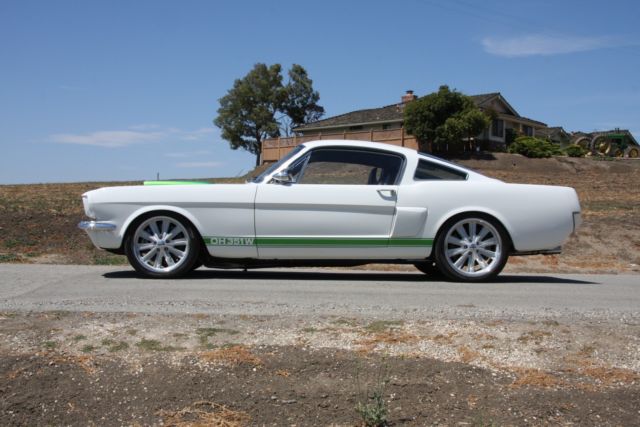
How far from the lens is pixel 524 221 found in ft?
23.9

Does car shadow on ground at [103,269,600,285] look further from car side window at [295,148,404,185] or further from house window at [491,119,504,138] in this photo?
house window at [491,119,504,138]

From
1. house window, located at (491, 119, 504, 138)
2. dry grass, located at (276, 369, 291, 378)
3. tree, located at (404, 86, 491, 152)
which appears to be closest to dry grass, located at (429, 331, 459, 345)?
dry grass, located at (276, 369, 291, 378)

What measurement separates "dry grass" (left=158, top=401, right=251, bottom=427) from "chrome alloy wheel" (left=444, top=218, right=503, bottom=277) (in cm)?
411

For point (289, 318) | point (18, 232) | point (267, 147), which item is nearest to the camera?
point (289, 318)

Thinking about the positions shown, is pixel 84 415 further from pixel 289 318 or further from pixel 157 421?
pixel 289 318

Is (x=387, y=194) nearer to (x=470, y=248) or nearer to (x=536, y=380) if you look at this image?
(x=470, y=248)

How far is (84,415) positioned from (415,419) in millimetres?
1738

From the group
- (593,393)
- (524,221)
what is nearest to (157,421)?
(593,393)

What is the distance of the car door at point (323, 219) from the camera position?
702 cm

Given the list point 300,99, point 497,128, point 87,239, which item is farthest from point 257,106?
point 87,239

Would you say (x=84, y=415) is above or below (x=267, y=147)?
below

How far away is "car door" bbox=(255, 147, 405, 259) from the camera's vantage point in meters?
7.02

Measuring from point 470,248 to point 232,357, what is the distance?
154 inches

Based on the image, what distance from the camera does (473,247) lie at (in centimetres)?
725
